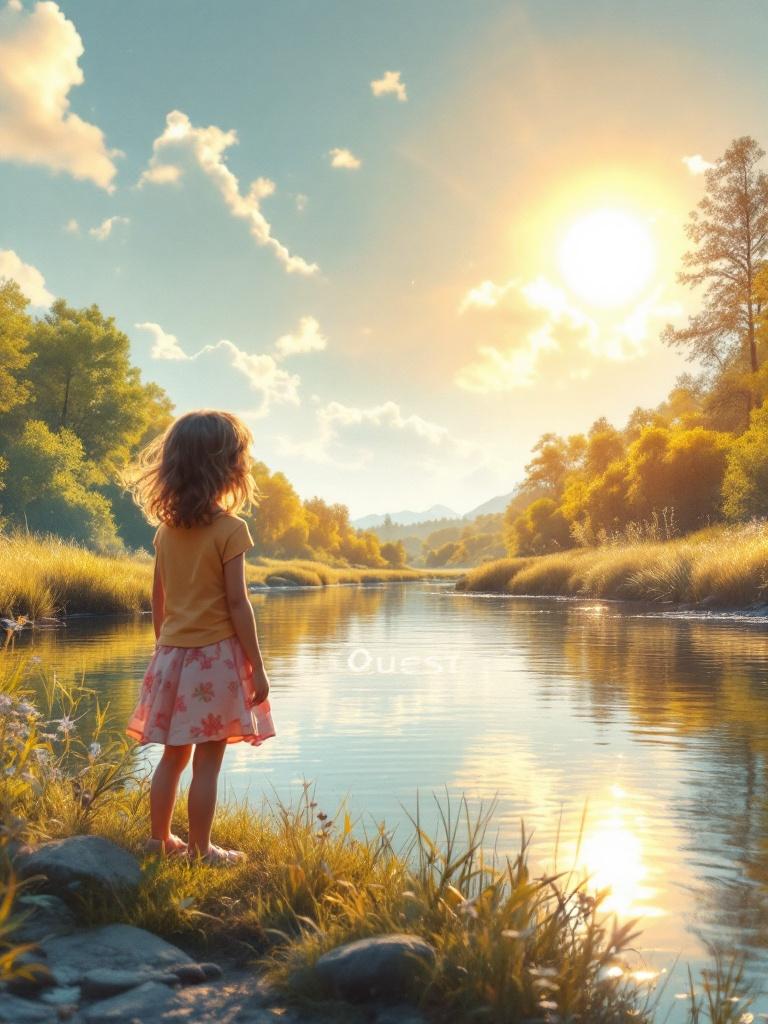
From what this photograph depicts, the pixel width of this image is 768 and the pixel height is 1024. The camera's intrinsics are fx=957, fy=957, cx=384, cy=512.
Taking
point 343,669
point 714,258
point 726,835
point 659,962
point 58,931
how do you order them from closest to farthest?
point 58,931 < point 659,962 < point 726,835 < point 343,669 < point 714,258

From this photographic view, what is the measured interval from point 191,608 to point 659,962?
2089 mm

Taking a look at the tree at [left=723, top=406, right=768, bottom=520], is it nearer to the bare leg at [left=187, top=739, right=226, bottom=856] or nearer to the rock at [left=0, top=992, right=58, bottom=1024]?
the bare leg at [left=187, top=739, right=226, bottom=856]

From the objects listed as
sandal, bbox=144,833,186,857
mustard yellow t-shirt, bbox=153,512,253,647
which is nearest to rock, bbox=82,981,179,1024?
sandal, bbox=144,833,186,857

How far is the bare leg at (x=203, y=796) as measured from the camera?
353 cm

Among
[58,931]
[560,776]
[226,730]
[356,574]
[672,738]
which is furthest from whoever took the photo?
[356,574]

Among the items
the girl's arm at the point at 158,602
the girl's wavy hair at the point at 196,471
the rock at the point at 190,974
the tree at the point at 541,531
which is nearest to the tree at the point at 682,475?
the tree at the point at 541,531

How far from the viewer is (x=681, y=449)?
35.7 metres

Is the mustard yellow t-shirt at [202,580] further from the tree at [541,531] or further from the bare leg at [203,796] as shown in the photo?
the tree at [541,531]

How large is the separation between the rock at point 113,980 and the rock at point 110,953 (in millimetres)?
29

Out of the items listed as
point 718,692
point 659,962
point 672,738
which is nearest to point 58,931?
point 659,962

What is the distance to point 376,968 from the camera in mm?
2479

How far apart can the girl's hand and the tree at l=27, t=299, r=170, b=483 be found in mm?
39274

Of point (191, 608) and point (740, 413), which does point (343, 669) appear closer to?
point (191, 608)

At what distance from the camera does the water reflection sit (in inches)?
Answer: 162
